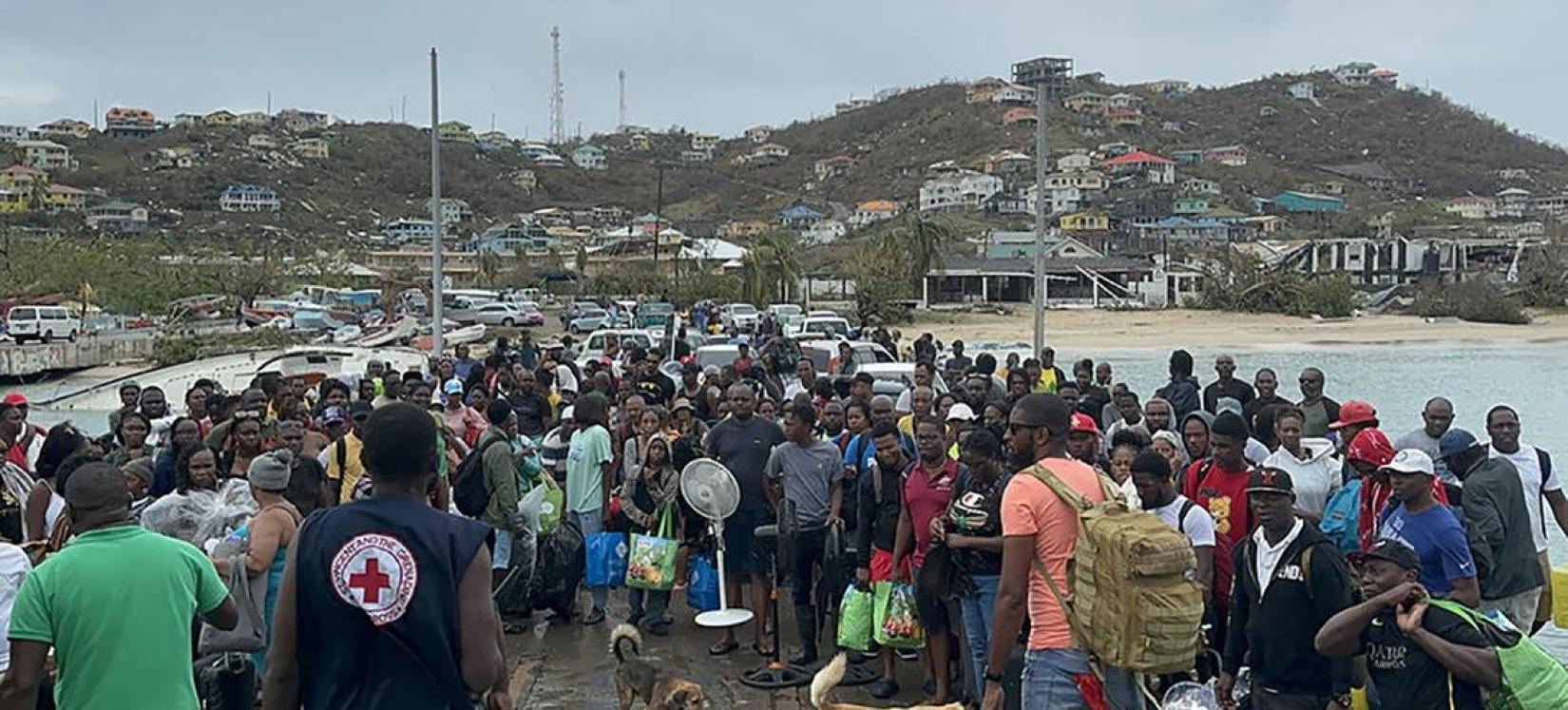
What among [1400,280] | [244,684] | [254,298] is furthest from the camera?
[1400,280]

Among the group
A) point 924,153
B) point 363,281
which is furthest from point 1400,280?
point 924,153

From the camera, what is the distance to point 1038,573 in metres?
4.96

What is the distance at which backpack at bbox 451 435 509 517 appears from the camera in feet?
28.5

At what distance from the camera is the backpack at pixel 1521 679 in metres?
4.32

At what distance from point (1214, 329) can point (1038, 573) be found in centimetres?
5244

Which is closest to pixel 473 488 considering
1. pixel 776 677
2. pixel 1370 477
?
pixel 776 677

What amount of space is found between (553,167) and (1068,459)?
6312 inches

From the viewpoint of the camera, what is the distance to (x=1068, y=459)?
5078 mm

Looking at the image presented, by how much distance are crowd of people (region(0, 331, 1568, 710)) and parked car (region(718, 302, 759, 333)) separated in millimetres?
24888

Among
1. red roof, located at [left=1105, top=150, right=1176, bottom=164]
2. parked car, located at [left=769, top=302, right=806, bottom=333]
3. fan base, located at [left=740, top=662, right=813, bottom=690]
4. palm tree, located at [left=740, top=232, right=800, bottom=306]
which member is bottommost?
fan base, located at [left=740, top=662, right=813, bottom=690]

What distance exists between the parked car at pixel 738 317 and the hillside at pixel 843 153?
6811 cm

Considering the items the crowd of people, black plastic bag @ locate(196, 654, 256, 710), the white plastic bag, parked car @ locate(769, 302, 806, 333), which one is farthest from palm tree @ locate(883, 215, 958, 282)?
black plastic bag @ locate(196, 654, 256, 710)

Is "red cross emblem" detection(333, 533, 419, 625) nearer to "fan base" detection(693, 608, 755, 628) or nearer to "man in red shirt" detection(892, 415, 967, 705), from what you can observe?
"man in red shirt" detection(892, 415, 967, 705)

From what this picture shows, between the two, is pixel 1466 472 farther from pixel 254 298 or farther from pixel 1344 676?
pixel 254 298
